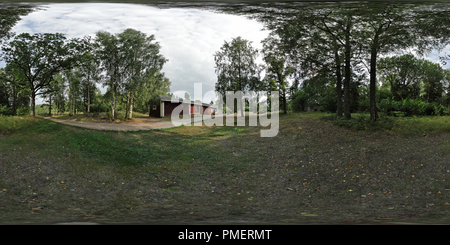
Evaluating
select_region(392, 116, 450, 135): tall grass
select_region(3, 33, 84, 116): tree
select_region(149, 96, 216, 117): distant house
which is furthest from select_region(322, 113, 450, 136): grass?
select_region(3, 33, 84, 116): tree

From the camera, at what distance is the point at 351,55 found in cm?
300

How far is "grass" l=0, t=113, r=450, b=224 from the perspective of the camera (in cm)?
211

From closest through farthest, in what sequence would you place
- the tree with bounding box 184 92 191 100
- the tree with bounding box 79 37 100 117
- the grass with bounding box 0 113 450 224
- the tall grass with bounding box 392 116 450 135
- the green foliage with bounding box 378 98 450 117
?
the grass with bounding box 0 113 450 224 < the tree with bounding box 184 92 191 100 < the tree with bounding box 79 37 100 117 < the tall grass with bounding box 392 116 450 135 < the green foliage with bounding box 378 98 450 117

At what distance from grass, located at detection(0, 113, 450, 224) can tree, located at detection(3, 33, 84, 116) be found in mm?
511

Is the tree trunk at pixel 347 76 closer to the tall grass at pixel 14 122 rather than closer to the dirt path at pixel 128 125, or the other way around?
the dirt path at pixel 128 125

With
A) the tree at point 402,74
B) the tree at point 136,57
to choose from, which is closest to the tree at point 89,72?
the tree at point 136,57

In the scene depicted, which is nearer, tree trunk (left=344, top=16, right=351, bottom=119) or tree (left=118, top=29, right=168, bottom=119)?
tree (left=118, top=29, right=168, bottom=119)

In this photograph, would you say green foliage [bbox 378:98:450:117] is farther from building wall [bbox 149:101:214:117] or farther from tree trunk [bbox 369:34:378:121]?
building wall [bbox 149:101:214:117]

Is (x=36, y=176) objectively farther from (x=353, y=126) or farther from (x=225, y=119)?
(x=353, y=126)

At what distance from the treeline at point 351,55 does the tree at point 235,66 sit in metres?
0.02

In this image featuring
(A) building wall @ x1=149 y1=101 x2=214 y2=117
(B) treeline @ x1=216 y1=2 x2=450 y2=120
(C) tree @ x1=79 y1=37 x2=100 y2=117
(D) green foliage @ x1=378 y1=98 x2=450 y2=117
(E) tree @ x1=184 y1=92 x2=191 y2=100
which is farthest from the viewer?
(D) green foliage @ x1=378 y1=98 x2=450 y2=117

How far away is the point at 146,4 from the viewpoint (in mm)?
2895

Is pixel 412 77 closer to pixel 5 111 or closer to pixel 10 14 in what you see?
pixel 10 14

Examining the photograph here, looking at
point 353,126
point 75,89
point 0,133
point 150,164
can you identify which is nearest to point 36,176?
point 0,133
